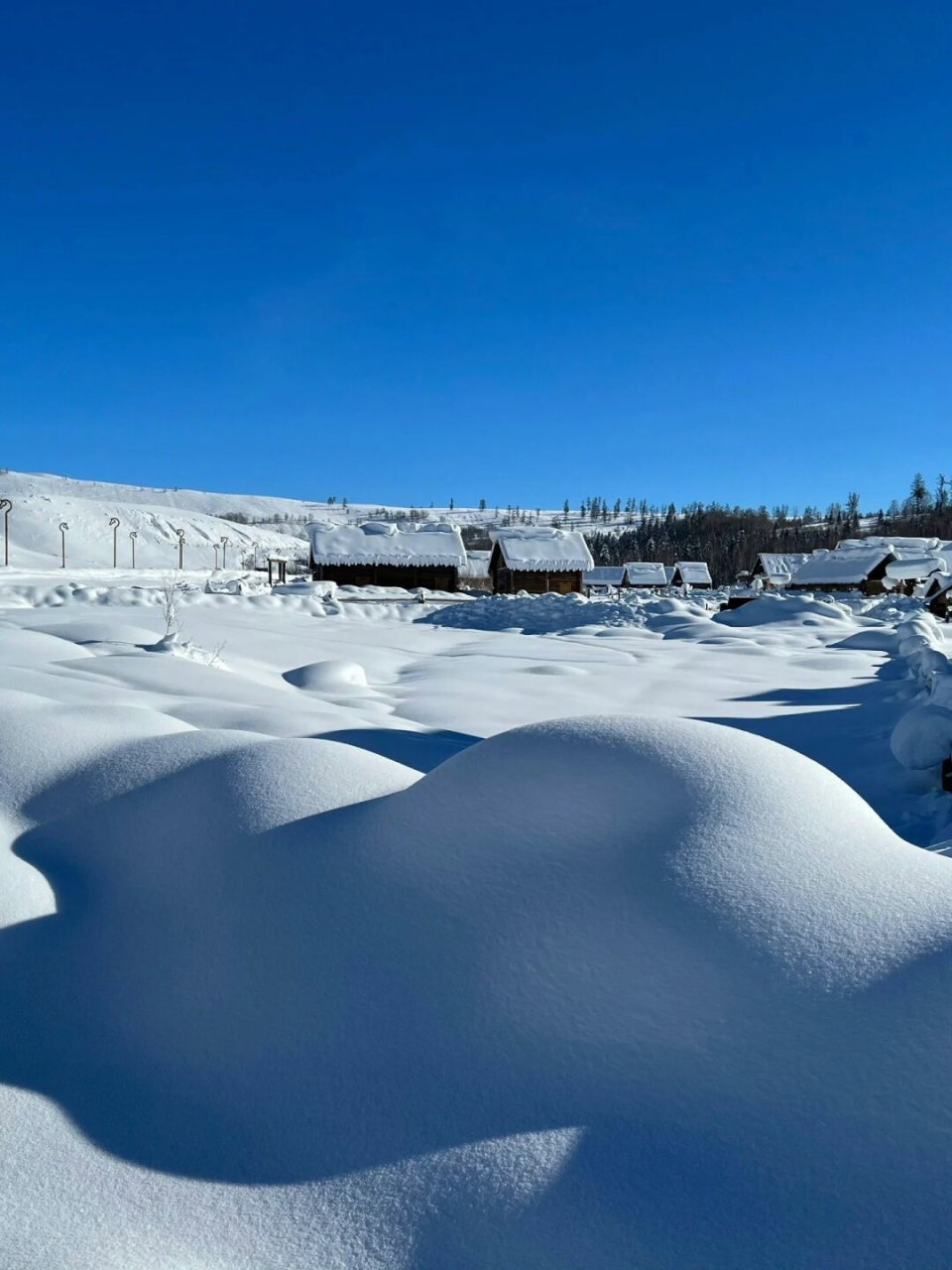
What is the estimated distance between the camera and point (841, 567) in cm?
4288

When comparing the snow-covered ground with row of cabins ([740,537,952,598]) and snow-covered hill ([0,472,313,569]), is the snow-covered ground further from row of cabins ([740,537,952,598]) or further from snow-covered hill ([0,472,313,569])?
snow-covered hill ([0,472,313,569])

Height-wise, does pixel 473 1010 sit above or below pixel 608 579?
below

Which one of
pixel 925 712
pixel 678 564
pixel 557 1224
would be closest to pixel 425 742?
pixel 925 712

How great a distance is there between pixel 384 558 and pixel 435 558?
89.2 inches

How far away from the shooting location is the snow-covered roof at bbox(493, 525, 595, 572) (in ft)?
124

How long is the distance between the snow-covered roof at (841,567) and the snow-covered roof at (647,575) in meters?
19.0

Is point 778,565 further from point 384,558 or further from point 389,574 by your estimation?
point 384,558

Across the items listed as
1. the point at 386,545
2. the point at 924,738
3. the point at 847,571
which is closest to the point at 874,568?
the point at 847,571

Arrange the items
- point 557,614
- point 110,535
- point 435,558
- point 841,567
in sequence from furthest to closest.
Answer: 1. point 110,535
2. point 841,567
3. point 435,558
4. point 557,614

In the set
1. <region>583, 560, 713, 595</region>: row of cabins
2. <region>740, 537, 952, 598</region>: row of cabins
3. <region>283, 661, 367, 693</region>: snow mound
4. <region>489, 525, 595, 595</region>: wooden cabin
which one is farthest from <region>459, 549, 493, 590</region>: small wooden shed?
<region>283, 661, 367, 693</region>: snow mound

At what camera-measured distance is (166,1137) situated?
175 cm

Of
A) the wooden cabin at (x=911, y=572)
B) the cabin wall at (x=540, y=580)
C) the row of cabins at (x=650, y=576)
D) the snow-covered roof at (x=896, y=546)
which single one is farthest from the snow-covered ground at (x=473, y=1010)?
the row of cabins at (x=650, y=576)

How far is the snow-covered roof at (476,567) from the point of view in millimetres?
38625

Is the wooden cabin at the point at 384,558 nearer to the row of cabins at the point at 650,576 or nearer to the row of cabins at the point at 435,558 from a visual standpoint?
the row of cabins at the point at 435,558
